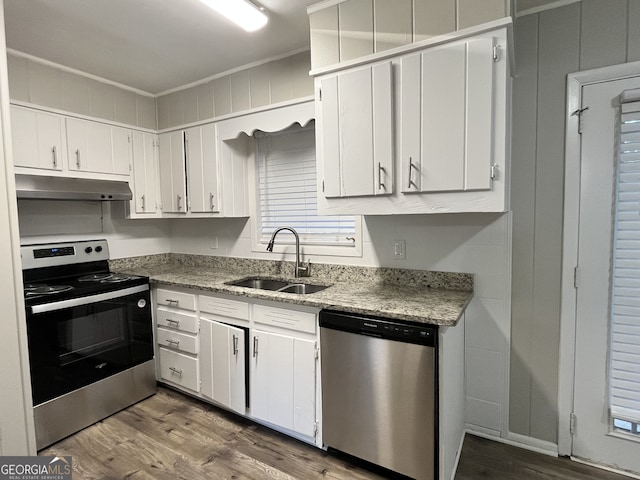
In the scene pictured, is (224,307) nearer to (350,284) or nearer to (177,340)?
(177,340)

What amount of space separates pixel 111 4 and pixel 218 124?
1.06 metres

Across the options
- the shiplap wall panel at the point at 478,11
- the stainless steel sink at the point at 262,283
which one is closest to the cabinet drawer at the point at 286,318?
the stainless steel sink at the point at 262,283

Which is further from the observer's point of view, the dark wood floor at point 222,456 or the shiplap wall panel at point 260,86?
the shiplap wall panel at point 260,86

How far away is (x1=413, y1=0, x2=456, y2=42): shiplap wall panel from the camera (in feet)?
5.26

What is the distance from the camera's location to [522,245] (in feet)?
6.49

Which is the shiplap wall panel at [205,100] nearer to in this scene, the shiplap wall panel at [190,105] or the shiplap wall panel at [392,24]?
the shiplap wall panel at [190,105]

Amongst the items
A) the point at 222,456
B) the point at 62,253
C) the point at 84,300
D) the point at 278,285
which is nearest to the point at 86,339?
the point at 84,300

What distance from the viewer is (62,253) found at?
8.80 ft

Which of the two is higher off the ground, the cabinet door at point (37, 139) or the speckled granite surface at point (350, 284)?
the cabinet door at point (37, 139)

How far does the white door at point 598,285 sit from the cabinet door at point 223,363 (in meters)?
1.95

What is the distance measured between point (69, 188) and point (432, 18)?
250 centimetres

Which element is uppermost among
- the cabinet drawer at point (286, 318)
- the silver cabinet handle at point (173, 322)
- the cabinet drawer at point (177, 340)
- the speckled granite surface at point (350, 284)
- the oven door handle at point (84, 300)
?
the speckled granite surface at point (350, 284)

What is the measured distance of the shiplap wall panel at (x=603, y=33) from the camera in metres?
1.70

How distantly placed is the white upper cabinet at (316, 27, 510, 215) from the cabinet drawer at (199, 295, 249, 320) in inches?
34.5
